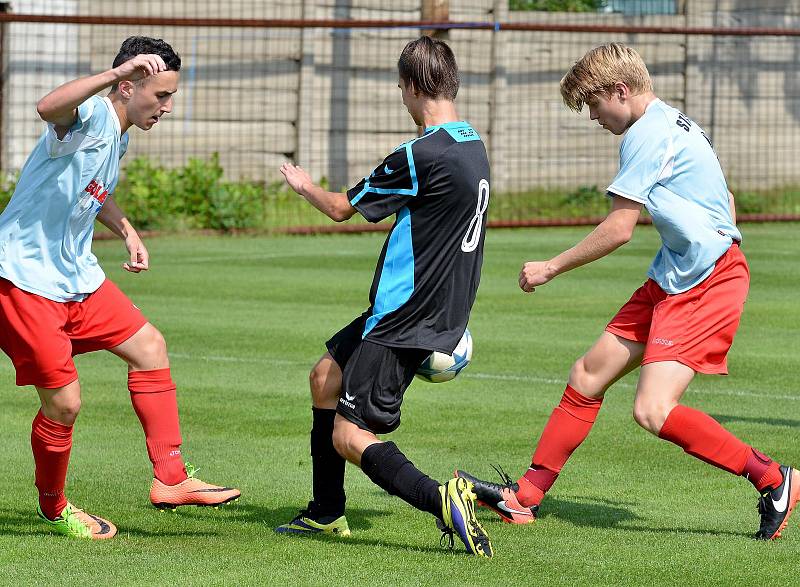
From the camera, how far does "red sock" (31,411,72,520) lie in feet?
18.2

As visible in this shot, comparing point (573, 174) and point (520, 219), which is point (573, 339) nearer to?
point (520, 219)

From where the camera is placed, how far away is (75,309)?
18.3 feet

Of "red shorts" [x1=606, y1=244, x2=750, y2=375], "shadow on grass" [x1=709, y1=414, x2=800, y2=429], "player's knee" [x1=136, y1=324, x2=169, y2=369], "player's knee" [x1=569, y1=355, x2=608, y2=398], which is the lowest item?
"shadow on grass" [x1=709, y1=414, x2=800, y2=429]

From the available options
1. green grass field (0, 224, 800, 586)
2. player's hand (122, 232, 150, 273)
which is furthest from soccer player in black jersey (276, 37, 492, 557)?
player's hand (122, 232, 150, 273)

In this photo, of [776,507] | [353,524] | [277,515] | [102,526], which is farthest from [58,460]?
[776,507]

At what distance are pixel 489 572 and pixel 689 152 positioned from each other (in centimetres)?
176

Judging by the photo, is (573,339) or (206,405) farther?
(573,339)

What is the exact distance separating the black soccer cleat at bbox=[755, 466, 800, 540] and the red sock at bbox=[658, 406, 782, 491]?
0.03 meters

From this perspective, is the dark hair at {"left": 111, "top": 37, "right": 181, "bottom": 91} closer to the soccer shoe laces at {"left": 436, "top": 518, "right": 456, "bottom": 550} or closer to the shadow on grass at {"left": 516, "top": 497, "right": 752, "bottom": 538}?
the soccer shoe laces at {"left": 436, "top": 518, "right": 456, "bottom": 550}

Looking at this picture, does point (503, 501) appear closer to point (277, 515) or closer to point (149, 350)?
point (277, 515)

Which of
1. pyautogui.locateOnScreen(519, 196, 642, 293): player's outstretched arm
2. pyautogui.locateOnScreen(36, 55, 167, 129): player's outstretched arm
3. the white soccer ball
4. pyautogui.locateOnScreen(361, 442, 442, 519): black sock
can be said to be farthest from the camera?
pyautogui.locateOnScreen(519, 196, 642, 293): player's outstretched arm

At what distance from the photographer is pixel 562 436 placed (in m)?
5.95

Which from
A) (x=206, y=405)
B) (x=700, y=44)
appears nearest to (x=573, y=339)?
(x=206, y=405)

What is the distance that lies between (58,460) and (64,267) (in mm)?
731
